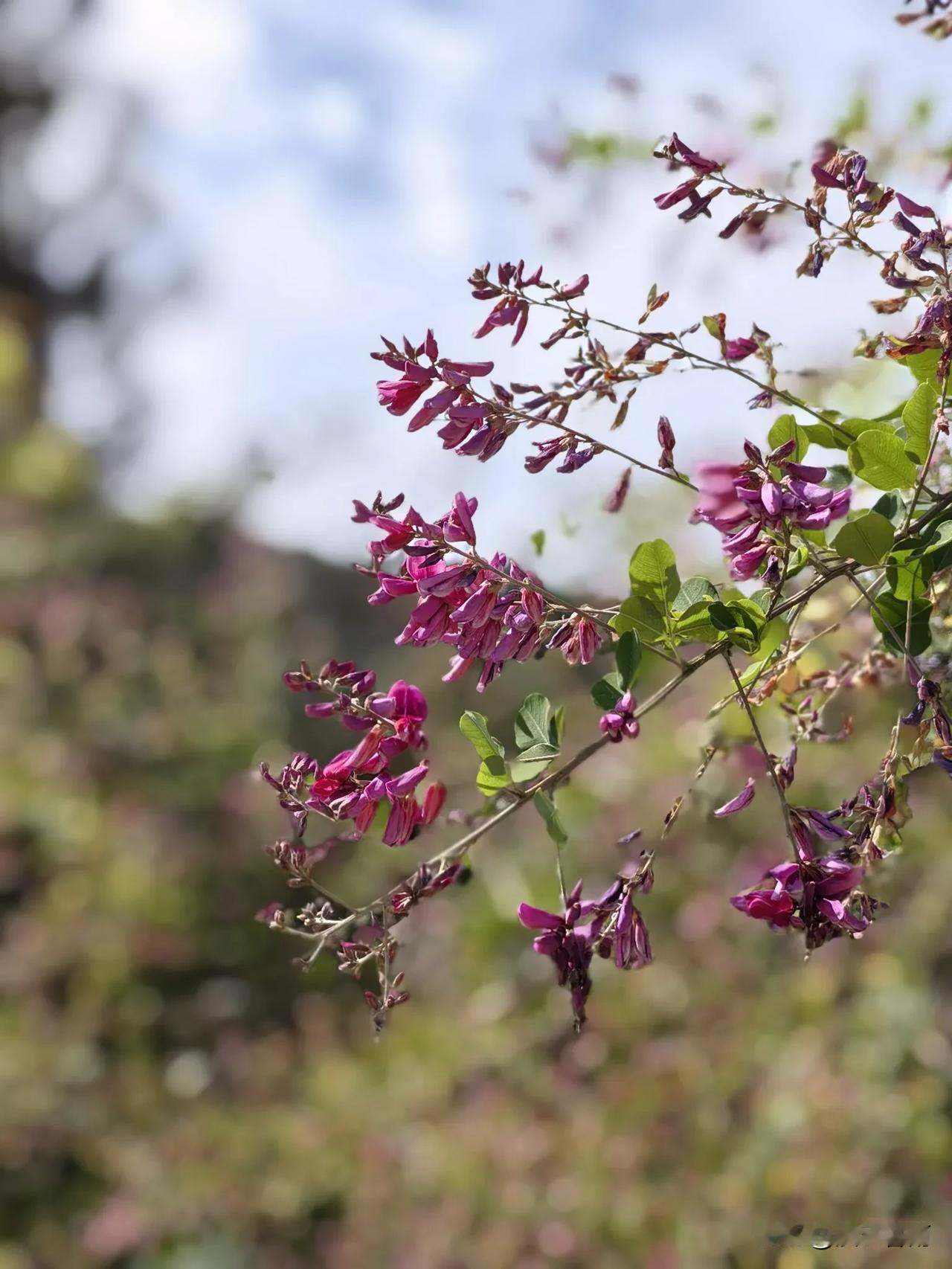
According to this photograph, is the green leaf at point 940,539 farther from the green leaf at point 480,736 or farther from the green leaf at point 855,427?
the green leaf at point 480,736

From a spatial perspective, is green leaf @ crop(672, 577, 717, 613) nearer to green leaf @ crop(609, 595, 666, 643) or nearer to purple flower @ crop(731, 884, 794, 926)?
green leaf @ crop(609, 595, 666, 643)

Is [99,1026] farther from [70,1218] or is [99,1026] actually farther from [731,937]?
[731,937]

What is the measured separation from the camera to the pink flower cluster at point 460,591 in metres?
0.54

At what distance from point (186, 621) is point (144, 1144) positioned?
8.31 feet

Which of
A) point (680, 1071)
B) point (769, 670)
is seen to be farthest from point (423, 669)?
point (769, 670)

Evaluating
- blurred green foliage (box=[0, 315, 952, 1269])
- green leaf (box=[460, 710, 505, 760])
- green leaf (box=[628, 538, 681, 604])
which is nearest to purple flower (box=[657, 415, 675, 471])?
green leaf (box=[628, 538, 681, 604])

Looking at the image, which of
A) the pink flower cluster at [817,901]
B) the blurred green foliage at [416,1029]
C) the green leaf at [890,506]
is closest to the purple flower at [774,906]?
the pink flower cluster at [817,901]

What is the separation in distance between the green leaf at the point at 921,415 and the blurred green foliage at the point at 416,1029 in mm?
1141

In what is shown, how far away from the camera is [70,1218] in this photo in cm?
324

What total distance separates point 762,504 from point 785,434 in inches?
2.5

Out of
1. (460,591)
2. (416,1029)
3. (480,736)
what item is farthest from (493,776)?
(416,1029)

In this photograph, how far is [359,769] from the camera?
60 cm

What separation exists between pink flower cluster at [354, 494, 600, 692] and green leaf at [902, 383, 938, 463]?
0.65 feet

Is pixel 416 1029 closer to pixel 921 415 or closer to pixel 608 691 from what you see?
pixel 608 691
